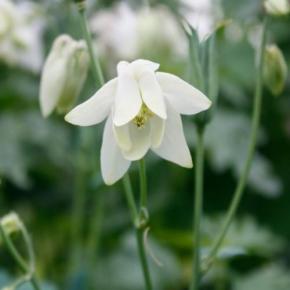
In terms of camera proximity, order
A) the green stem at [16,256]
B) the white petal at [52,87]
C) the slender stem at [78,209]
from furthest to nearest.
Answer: the slender stem at [78,209] < the white petal at [52,87] < the green stem at [16,256]

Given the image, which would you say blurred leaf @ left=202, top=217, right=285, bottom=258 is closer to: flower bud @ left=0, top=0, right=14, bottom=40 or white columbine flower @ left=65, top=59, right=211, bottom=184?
flower bud @ left=0, top=0, right=14, bottom=40

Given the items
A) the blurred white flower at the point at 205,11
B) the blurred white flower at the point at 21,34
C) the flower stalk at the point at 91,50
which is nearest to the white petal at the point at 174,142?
the flower stalk at the point at 91,50

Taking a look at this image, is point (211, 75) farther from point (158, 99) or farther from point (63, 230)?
point (63, 230)

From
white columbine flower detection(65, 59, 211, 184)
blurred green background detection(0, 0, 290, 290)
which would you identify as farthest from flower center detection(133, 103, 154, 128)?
blurred green background detection(0, 0, 290, 290)

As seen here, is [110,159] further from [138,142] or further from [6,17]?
[6,17]

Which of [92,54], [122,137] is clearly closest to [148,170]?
[92,54]

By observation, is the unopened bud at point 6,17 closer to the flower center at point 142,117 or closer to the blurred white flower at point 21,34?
the blurred white flower at point 21,34
